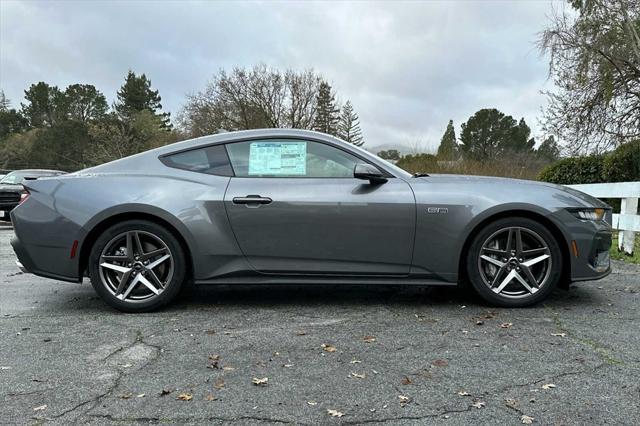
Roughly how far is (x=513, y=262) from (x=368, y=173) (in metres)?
1.34

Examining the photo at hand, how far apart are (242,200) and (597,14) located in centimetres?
1623

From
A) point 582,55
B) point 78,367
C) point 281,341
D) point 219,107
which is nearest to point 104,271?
point 78,367

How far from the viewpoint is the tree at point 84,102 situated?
6731 cm

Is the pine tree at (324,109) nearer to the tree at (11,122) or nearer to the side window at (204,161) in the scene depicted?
the side window at (204,161)

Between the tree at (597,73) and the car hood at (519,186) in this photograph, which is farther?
the tree at (597,73)

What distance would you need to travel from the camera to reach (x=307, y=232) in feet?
12.4

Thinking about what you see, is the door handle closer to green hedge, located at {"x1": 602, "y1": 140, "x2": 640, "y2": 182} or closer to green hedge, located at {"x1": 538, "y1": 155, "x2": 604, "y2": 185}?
green hedge, located at {"x1": 602, "y1": 140, "x2": 640, "y2": 182}

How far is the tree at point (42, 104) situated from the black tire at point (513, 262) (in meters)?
75.9

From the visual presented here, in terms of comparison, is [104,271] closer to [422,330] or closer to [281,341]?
[281,341]

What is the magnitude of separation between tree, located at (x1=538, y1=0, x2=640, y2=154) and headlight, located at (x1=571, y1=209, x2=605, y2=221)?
13516 mm

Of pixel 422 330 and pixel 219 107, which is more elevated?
pixel 219 107

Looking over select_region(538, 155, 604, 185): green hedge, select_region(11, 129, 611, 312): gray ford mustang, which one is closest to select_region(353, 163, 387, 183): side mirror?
select_region(11, 129, 611, 312): gray ford mustang

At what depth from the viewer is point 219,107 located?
1270 inches

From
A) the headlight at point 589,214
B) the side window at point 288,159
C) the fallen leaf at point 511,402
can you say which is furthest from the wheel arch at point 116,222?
the headlight at point 589,214
